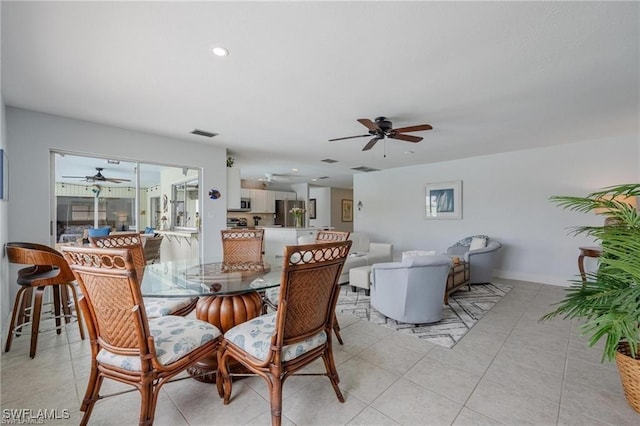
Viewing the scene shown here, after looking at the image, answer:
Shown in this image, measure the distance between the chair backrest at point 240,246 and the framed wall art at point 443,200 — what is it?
4.53 m

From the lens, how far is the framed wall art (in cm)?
594

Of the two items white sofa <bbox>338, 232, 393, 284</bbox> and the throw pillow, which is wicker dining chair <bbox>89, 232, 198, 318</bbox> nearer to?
white sofa <bbox>338, 232, 393, 284</bbox>

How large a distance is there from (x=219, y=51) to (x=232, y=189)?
11.5 feet

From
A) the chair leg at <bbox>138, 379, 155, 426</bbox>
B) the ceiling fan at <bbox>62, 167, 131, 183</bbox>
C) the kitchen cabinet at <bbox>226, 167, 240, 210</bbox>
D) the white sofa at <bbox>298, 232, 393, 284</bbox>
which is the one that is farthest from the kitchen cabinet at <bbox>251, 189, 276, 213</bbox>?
the chair leg at <bbox>138, 379, 155, 426</bbox>

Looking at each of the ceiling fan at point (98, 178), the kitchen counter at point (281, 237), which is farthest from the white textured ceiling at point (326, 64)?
the kitchen counter at point (281, 237)

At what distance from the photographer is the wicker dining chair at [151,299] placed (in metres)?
2.14

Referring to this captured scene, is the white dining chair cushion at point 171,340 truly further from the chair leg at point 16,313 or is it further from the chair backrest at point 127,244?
the chair leg at point 16,313

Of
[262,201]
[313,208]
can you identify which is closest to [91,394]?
[262,201]

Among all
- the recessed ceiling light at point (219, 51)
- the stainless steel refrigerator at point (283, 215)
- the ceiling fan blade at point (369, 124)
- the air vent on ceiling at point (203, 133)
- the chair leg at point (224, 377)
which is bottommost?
the chair leg at point (224, 377)

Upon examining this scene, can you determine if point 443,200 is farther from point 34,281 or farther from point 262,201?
point 34,281

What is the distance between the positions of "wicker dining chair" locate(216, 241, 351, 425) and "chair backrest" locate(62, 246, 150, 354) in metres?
0.52

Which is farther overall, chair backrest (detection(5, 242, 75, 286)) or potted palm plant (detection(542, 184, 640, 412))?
chair backrest (detection(5, 242, 75, 286))

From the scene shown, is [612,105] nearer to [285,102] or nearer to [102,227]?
[285,102]

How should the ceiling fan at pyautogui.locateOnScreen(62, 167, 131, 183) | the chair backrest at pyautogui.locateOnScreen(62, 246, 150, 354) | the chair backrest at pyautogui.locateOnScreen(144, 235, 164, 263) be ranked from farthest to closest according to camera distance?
the chair backrest at pyautogui.locateOnScreen(144, 235, 164, 263) → the ceiling fan at pyautogui.locateOnScreen(62, 167, 131, 183) → the chair backrest at pyautogui.locateOnScreen(62, 246, 150, 354)
